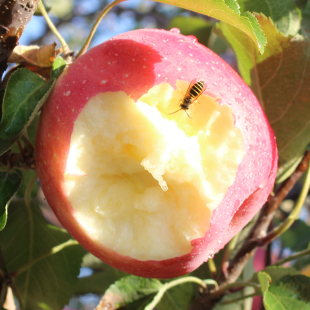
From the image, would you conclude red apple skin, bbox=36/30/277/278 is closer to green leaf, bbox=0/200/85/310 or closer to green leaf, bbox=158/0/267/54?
green leaf, bbox=158/0/267/54

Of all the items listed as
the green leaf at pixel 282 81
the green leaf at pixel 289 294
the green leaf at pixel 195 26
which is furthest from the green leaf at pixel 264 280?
the green leaf at pixel 195 26

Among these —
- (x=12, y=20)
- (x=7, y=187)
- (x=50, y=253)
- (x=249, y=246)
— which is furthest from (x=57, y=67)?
(x=249, y=246)

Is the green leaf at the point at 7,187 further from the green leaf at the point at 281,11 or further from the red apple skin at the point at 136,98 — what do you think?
the green leaf at the point at 281,11

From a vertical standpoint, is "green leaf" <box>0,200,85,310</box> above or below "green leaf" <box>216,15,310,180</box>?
below

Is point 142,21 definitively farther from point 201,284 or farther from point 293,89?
point 201,284

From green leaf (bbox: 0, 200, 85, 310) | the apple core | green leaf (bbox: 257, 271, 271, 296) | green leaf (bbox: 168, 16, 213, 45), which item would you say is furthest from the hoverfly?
green leaf (bbox: 168, 16, 213, 45)

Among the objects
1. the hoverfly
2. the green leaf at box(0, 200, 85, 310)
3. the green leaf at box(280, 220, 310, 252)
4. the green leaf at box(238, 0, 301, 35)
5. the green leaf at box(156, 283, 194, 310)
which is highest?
the green leaf at box(238, 0, 301, 35)
